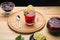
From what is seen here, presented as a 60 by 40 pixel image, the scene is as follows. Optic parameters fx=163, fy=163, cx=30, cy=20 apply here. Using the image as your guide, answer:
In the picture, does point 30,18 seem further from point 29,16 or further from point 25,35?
point 25,35

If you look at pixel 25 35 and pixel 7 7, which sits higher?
pixel 7 7

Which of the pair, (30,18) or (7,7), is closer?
(30,18)

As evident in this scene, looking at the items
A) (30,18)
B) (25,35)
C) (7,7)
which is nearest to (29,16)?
(30,18)

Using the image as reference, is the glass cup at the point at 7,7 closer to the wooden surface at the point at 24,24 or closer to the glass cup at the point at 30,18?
the wooden surface at the point at 24,24

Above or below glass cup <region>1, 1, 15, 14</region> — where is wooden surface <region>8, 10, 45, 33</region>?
below

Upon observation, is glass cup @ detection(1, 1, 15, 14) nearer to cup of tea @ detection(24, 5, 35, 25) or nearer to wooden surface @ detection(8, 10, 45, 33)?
wooden surface @ detection(8, 10, 45, 33)

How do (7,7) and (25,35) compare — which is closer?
(25,35)

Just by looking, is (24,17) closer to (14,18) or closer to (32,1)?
(14,18)

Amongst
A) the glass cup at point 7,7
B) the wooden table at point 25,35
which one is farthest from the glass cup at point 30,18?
the glass cup at point 7,7

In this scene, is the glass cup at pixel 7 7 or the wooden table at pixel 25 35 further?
the glass cup at pixel 7 7

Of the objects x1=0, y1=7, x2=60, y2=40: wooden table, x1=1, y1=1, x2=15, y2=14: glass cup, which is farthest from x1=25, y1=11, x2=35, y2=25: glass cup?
x1=1, y1=1, x2=15, y2=14: glass cup

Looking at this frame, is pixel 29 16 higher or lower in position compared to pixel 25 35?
higher

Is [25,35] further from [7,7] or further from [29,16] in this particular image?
[7,7]

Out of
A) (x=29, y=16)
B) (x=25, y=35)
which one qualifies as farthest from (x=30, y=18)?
(x=25, y=35)
